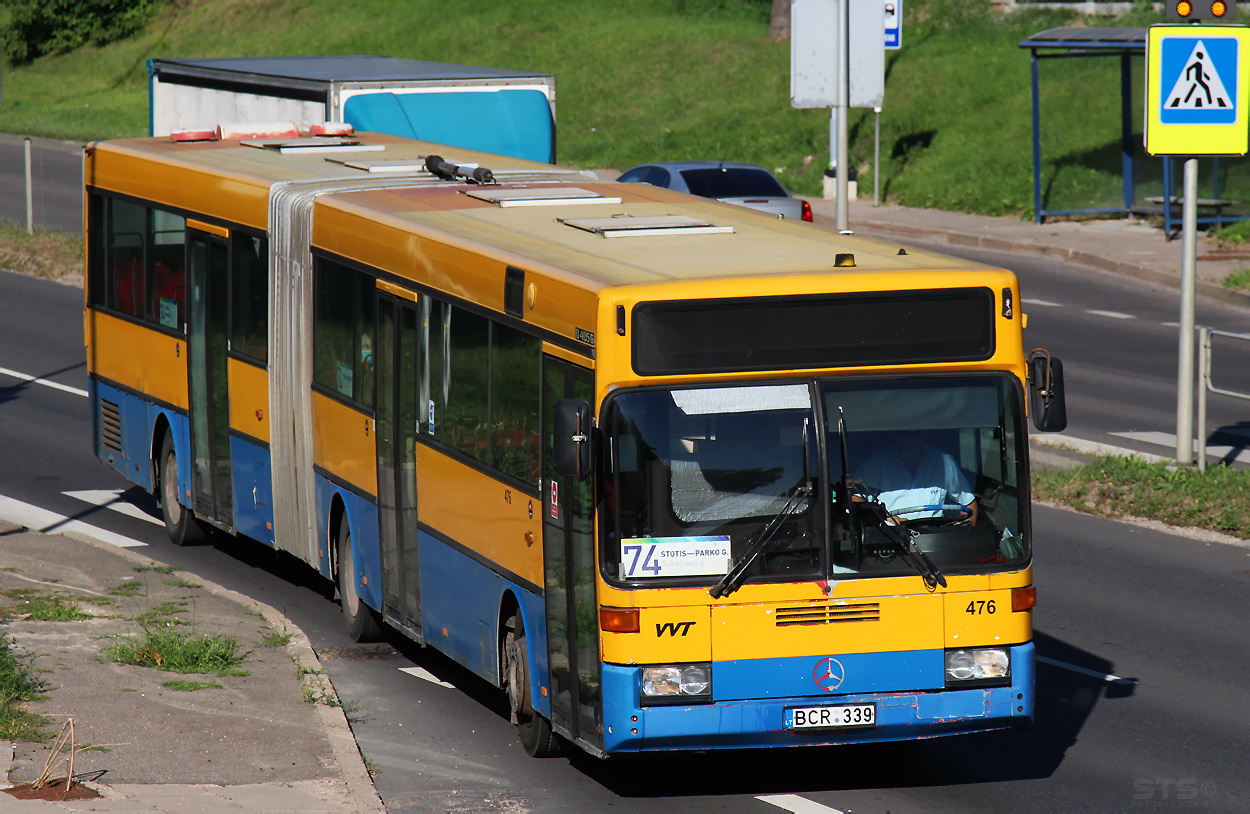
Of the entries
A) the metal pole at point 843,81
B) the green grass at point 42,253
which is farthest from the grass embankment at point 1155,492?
the green grass at point 42,253

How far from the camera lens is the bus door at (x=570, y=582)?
26.5 feet

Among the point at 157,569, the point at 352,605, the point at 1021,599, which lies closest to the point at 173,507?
the point at 157,569

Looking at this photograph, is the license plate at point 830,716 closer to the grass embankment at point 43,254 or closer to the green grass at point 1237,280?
the green grass at point 1237,280

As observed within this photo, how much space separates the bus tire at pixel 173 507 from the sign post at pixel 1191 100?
8096mm

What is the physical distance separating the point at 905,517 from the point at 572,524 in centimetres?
149

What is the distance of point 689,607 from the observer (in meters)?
7.79

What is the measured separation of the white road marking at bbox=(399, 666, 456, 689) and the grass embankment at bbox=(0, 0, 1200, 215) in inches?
896

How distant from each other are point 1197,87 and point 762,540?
9194mm

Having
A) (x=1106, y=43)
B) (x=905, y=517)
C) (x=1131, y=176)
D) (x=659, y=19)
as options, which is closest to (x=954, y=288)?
(x=905, y=517)

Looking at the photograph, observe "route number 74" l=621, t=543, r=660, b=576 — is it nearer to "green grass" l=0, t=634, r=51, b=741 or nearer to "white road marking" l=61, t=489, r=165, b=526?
"green grass" l=0, t=634, r=51, b=741

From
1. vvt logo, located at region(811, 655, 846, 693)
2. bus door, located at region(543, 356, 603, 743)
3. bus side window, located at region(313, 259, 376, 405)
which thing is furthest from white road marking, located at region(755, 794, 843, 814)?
bus side window, located at region(313, 259, 376, 405)

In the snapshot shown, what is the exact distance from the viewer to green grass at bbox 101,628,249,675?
10.0 m

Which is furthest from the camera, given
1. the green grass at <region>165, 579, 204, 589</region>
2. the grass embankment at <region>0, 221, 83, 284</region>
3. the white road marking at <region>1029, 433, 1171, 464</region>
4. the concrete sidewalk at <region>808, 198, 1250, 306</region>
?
the grass embankment at <region>0, 221, 83, 284</region>

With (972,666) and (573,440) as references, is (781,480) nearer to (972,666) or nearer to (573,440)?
(573,440)
